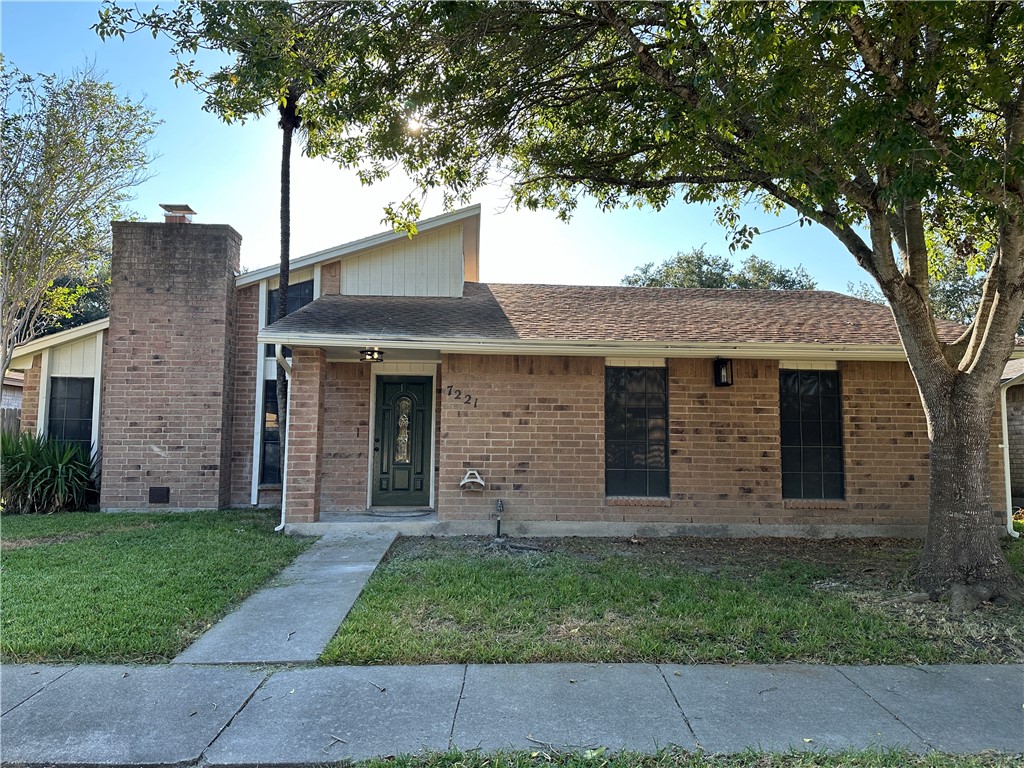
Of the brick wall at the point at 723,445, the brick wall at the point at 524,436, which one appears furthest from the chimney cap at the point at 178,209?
the brick wall at the point at 723,445

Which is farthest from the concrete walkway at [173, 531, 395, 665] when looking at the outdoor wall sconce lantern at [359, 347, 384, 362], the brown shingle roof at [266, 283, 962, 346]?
the brown shingle roof at [266, 283, 962, 346]

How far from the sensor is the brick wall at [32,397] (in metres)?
11.1

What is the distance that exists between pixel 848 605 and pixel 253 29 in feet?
24.3

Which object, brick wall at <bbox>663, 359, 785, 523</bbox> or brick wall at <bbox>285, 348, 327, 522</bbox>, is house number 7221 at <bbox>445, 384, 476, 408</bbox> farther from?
brick wall at <bbox>663, 359, 785, 523</bbox>

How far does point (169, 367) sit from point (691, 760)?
10.6m

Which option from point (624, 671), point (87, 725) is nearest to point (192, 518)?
point (87, 725)

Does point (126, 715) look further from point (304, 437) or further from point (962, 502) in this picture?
point (962, 502)

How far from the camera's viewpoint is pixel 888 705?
11.8 ft

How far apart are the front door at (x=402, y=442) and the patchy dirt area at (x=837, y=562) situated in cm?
176

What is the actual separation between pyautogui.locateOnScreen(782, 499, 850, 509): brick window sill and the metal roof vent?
11271 millimetres

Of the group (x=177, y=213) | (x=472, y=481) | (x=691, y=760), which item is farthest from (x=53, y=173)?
(x=691, y=760)

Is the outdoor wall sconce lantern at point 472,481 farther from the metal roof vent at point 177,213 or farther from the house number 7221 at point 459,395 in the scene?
the metal roof vent at point 177,213

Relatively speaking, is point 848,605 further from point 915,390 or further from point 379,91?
point 379,91

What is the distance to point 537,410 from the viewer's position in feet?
28.9
